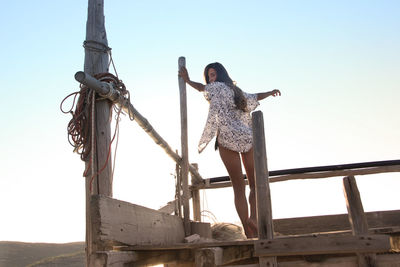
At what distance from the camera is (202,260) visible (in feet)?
8.97

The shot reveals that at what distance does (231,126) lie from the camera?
14.5 feet

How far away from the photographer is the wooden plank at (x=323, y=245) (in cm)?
278

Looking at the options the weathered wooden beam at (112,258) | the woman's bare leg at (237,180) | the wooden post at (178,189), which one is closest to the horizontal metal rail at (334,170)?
Answer: the wooden post at (178,189)

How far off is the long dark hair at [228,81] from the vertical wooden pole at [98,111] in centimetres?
153

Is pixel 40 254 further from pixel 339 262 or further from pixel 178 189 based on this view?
pixel 339 262

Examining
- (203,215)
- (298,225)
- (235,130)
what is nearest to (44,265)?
(203,215)

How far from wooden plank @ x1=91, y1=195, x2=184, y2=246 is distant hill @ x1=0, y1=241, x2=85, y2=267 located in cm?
1287

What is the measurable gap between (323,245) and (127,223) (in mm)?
1266

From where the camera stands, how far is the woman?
14.0 ft

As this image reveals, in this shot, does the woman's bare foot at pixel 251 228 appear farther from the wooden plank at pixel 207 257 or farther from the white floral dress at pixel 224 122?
the wooden plank at pixel 207 257

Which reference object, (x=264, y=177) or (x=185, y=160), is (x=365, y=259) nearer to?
(x=264, y=177)

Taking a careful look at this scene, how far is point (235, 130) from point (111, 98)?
5.21 ft

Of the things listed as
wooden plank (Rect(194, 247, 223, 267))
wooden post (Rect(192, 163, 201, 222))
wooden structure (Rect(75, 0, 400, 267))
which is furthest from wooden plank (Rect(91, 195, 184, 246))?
wooden post (Rect(192, 163, 201, 222))

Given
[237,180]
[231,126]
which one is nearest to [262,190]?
[237,180]
